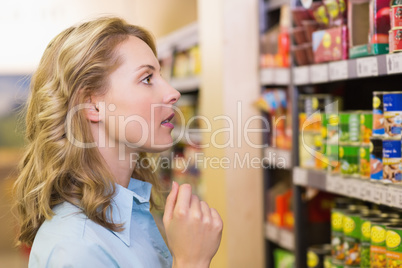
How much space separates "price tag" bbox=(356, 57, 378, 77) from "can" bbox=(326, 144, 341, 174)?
361mm

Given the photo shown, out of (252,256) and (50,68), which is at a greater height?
(50,68)

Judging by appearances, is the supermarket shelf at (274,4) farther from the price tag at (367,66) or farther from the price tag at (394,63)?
the price tag at (394,63)

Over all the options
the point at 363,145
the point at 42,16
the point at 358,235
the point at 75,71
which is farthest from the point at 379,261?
the point at 42,16

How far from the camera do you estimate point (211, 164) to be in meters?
3.15

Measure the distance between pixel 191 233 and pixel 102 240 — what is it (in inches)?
9.1

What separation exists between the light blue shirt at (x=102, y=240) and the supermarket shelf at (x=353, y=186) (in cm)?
76

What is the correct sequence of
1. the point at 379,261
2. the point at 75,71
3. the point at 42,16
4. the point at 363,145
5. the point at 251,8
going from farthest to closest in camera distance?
the point at 42,16 → the point at 251,8 → the point at 363,145 → the point at 379,261 → the point at 75,71

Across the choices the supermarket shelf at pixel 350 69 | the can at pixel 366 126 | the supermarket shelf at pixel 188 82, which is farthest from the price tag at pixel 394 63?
the supermarket shelf at pixel 188 82

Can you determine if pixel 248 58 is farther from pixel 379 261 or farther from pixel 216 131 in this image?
pixel 379 261

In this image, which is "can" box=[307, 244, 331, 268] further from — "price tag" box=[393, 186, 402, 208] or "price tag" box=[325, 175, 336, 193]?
"price tag" box=[393, 186, 402, 208]

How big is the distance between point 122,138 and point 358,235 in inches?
40.1

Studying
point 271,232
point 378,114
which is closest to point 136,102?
point 378,114

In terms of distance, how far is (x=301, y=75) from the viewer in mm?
2514

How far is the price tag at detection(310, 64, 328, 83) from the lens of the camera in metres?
2.26
